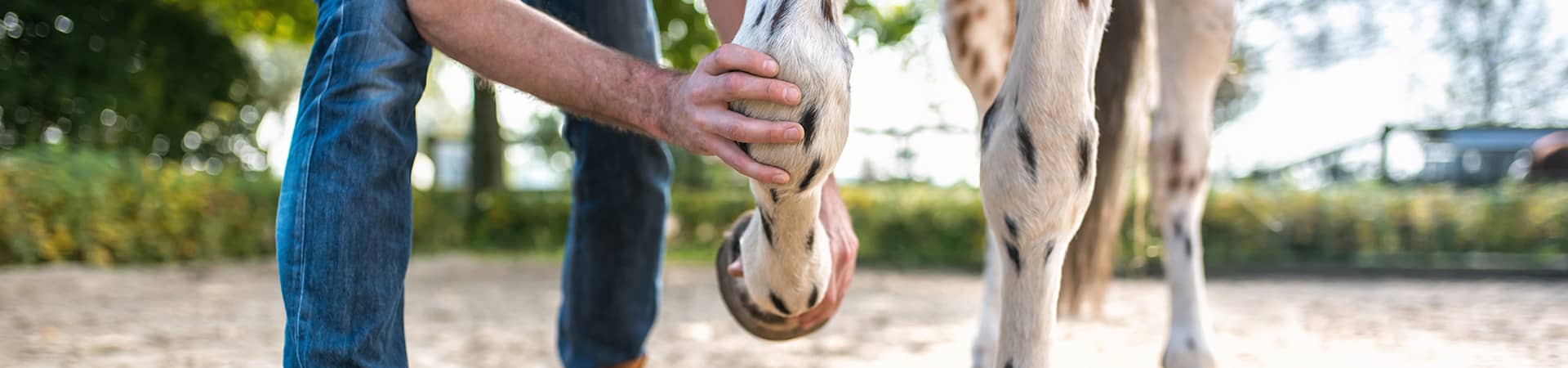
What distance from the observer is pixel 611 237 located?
82.4 inches

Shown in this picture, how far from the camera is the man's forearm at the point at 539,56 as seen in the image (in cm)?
129

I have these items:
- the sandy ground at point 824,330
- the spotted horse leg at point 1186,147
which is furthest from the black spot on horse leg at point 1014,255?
the sandy ground at point 824,330

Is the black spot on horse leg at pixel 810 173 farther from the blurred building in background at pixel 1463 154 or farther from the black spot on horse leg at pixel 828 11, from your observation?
the blurred building in background at pixel 1463 154

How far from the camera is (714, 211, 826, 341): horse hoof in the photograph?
1.59m

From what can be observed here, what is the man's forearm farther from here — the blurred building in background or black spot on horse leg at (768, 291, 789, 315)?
the blurred building in background

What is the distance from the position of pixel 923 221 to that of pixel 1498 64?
9985 mm

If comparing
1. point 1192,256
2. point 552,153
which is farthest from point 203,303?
point 552,153

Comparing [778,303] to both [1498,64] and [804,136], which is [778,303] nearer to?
[804,136]

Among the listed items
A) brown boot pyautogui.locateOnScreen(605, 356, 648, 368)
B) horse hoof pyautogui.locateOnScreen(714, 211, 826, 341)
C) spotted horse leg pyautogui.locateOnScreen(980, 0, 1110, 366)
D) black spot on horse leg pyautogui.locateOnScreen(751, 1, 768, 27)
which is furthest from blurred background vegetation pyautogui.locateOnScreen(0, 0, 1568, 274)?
black spot on horse leg pyautogui.locateOnScreen(751, 1, 768, 27)

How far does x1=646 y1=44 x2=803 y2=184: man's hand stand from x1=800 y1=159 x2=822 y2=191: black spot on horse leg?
3cm

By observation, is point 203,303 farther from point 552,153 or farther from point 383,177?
point 552,153

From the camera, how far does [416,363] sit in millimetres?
2814

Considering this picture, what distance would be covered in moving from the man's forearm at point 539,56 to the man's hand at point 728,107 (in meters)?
0.10

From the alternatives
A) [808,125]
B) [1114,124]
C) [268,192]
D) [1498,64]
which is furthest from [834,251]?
[1498,64]
